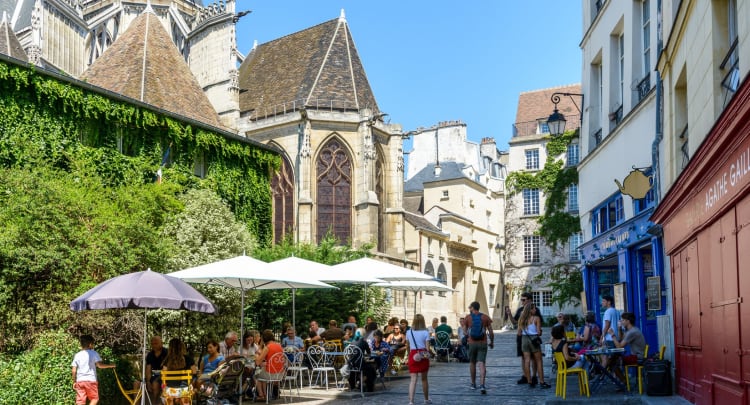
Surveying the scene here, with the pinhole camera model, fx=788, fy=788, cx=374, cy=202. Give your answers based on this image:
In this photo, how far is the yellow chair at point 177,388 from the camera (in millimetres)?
10344

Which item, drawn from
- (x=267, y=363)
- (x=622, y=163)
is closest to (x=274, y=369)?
(x=267, y=363)

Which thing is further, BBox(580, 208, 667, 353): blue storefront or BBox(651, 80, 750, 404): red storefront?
BBox(580, 208, 667, 353): blue storefront

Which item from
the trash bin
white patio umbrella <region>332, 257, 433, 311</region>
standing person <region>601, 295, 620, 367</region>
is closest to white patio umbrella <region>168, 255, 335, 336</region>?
white patio umbrella <region>332, 257, 433, 311</region>

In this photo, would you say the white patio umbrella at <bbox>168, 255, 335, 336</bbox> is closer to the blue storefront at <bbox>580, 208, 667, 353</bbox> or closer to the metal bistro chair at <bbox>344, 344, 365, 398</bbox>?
the metal bistro chair at <bbox>344, 344, 365, 398</bbox>

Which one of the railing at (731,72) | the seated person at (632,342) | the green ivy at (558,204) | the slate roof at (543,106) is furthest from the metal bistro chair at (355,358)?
the slate roof at (543,106)

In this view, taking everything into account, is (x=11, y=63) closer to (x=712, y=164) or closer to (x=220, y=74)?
(x=712, y=164)

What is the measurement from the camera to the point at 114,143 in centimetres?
2050

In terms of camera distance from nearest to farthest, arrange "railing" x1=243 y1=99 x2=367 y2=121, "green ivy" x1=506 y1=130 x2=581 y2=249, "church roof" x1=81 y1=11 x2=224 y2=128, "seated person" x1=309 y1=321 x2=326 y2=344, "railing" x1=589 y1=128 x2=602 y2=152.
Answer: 1. "seated person" x1=309 y1=321 x2=326 y2=344
2. "railing" x1=589 y1=128 x2=602 y2=152
3. "church roof" x1=81 y1=11 x2=224 y2=128
4. "green ivy" x1=506 y1=130 x2=581 y2=249
5. "railing" x1=243 y1=99 x2=367 y2=121

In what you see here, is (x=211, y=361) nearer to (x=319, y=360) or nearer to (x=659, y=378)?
(x=319, y=360)

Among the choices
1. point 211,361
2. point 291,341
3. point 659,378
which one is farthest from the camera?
point 291,341

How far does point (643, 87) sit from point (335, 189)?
23.7 meters

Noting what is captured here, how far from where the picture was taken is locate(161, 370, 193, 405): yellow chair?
1034 cm

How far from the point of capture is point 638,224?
593 inches

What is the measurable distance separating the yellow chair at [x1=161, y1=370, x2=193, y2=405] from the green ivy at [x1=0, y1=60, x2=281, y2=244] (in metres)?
8.31
